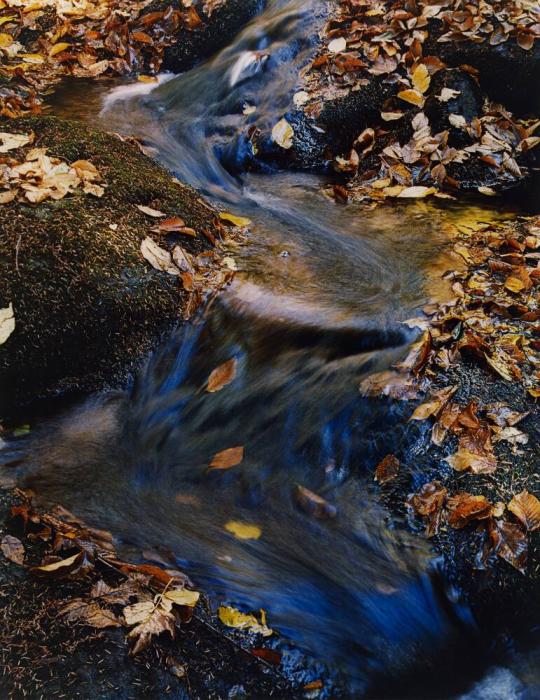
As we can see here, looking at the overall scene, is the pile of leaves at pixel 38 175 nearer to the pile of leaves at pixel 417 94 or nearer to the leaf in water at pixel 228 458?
the leaf in water at pixel 228 458

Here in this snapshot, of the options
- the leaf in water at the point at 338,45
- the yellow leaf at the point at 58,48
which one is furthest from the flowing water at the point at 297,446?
the yellow leaf at the point at 58,48

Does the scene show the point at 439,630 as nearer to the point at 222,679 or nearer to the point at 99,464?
the point at 222,679

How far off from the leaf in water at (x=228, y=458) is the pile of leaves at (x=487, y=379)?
670 mm

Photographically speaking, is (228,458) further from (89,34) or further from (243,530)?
(89,34)

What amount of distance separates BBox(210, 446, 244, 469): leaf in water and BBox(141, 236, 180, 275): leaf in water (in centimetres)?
109

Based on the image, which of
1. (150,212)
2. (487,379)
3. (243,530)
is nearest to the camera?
(243,530)

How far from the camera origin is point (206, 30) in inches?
243

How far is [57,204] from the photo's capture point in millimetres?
3621

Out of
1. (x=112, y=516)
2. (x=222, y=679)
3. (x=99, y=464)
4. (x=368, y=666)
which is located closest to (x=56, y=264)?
(x=99, y=464)

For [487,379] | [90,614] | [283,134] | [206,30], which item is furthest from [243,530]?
[206,30]

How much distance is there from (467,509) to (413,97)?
12.0 feet

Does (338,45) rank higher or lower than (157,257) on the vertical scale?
higher

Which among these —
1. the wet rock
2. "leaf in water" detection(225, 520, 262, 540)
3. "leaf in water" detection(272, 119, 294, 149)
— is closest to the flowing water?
"leaf in water" detection(225, 520, 262, 540)

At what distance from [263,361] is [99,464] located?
0.97m
